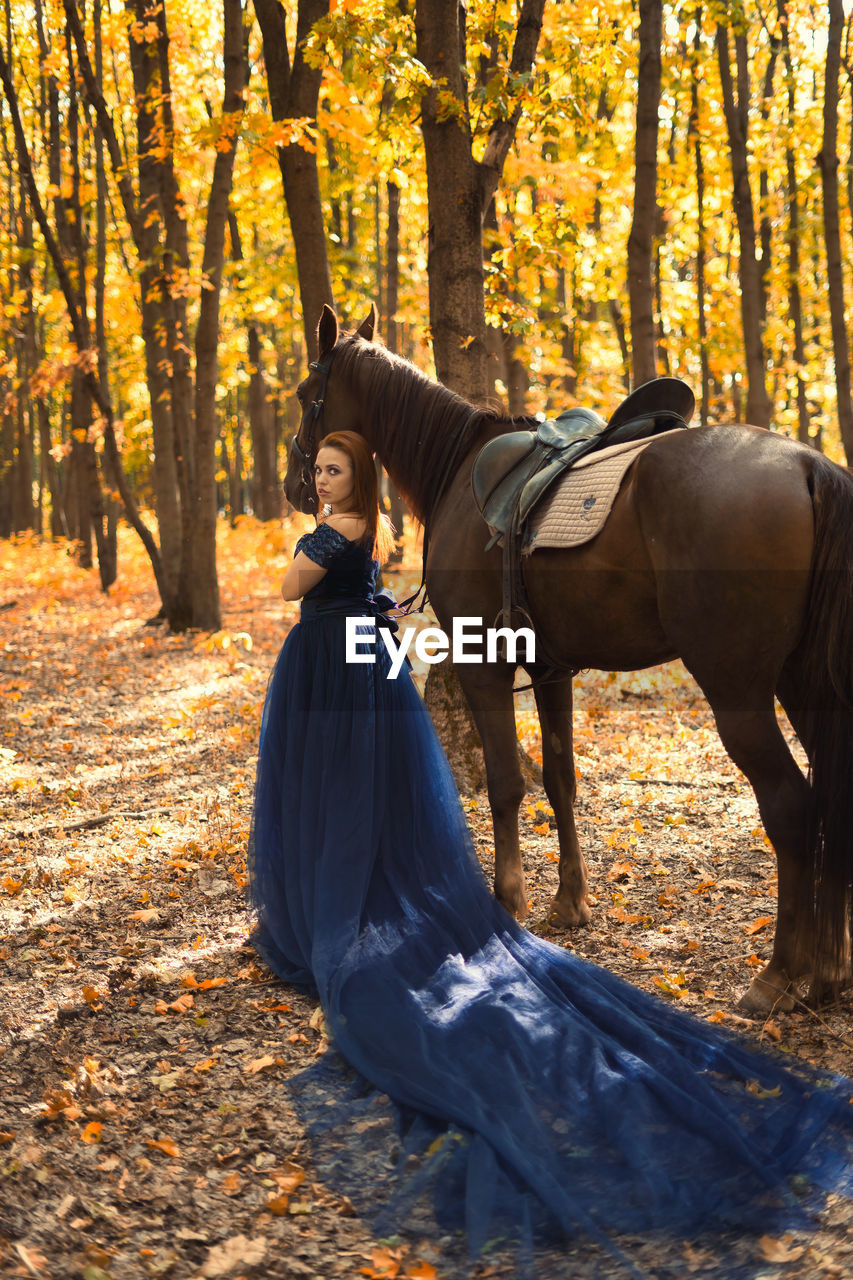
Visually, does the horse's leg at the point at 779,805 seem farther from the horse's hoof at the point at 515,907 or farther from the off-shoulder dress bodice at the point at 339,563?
the off-shoulder dress bodice at the point at 339,563

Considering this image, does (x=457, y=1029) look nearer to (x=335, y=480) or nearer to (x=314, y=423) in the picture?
(x=335, y=480)

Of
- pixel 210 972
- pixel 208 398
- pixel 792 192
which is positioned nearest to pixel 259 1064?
pixel 210 972

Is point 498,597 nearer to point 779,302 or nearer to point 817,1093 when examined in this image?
point 817,1093

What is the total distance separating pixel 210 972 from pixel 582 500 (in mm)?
2447

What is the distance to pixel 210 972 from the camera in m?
4.10

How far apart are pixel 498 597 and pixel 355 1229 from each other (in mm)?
2414

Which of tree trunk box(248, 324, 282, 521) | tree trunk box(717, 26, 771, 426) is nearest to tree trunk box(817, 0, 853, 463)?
tree trunk box(717, 26, 771, 426)

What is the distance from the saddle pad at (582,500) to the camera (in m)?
3.60

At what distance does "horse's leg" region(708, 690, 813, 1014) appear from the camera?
11.4ft

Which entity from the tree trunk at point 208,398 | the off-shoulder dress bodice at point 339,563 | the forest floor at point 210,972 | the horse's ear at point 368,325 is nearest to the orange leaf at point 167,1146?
the forest floor at point 210,972

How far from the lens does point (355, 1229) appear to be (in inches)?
Answer: 98.0

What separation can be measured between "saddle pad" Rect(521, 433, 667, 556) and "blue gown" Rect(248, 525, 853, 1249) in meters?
0.81

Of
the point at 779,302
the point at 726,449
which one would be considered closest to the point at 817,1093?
the point at 726,449

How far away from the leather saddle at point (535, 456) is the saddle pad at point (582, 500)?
0.21 ft
